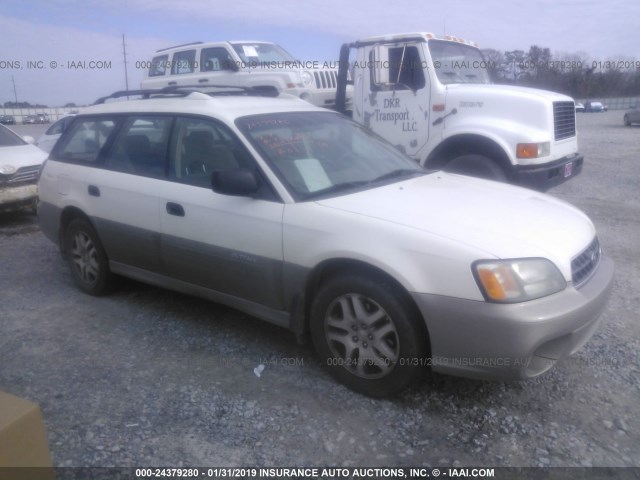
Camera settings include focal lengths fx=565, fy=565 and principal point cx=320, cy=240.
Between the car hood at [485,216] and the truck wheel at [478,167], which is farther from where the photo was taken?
the truck wheel at [478,167]

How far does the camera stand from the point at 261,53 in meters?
10.1

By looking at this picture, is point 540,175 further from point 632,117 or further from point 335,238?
point 632,117

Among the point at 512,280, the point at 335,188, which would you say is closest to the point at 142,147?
the point at 335,188

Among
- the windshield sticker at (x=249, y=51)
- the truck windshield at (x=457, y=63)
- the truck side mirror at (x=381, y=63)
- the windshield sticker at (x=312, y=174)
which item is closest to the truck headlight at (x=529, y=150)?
the truck windshield at (x=457, y=63)

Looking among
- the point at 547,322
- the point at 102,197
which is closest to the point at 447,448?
the point at 547,322

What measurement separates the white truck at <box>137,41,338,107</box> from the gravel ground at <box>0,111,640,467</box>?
17.7 ft

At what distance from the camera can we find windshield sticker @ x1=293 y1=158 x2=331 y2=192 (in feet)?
11.7

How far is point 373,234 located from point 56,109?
58499mm

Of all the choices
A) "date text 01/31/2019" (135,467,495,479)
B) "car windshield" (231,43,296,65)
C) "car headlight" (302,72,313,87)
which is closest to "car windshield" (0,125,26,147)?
"car windshield" (231,43,296,65)

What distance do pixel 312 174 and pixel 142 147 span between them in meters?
1.55

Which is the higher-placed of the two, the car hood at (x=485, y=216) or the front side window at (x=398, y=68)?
the front side window at (x=398, y=68)

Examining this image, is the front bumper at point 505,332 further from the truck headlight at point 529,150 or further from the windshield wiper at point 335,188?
the truck headlight at point 529,150

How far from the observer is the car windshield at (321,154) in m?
3.59

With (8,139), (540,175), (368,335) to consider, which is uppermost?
(8,139)
